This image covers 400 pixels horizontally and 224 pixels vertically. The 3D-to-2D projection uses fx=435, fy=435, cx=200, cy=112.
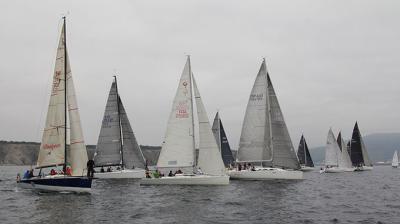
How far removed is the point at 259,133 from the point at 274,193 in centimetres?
1380

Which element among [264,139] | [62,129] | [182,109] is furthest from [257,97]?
[62,129]

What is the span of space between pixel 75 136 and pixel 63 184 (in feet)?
12.4

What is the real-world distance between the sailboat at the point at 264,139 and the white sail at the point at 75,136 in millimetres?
18026

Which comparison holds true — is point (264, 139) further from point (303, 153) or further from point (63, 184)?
point (303, 153)

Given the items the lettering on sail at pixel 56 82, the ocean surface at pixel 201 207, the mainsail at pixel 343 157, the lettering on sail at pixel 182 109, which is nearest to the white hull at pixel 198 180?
the ocean surface at pixel 201 207

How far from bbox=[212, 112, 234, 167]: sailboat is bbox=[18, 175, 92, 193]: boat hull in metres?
31.6

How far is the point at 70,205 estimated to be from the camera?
83.6ft

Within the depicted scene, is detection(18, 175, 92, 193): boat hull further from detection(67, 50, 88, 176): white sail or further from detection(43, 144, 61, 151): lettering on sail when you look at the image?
detection(43, 144, 61, 151): lettering on sail

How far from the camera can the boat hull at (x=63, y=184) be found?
30.5m

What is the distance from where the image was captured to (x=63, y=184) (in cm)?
3056

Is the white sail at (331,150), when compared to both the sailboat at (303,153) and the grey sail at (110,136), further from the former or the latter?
the grey sail at (110,136)

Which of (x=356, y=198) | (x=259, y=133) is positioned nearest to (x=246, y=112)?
(x=259, y=133)

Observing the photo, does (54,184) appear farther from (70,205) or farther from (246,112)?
(246,112)

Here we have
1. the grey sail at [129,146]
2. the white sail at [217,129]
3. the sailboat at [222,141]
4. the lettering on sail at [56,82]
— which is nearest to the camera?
the lettering on sail at [56,82]
